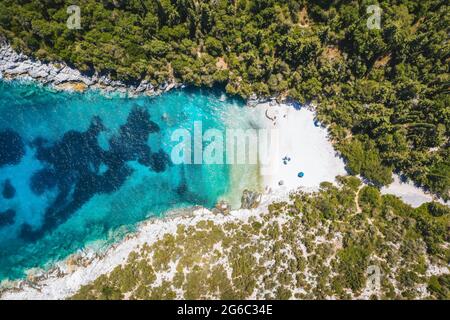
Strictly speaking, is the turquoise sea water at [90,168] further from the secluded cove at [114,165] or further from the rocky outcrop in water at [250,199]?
the rocky outcrop in water at [250,199]

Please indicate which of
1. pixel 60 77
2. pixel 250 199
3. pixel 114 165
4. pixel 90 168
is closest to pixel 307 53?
pixel 250 199

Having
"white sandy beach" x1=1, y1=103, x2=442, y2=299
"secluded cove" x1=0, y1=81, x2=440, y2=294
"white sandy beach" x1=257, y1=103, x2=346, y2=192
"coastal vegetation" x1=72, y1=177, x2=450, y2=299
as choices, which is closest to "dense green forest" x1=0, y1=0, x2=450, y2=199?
"white sandy beach" x1=257, y1=103, x2=346, y2=192

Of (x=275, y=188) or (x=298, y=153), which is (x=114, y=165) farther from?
(x=298, y=153)

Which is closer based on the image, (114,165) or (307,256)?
(307,256)

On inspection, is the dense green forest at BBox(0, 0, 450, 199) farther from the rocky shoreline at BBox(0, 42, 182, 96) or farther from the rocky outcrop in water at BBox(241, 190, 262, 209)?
the rocky outcrop in water at BBox(241, 190, 262, 209)

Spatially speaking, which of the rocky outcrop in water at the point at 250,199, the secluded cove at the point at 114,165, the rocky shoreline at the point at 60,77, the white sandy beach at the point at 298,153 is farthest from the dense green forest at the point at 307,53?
the rocky outcrop in water at the point at 250,199

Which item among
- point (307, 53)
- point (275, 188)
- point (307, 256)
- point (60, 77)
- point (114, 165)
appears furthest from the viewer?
point (114, 165)
